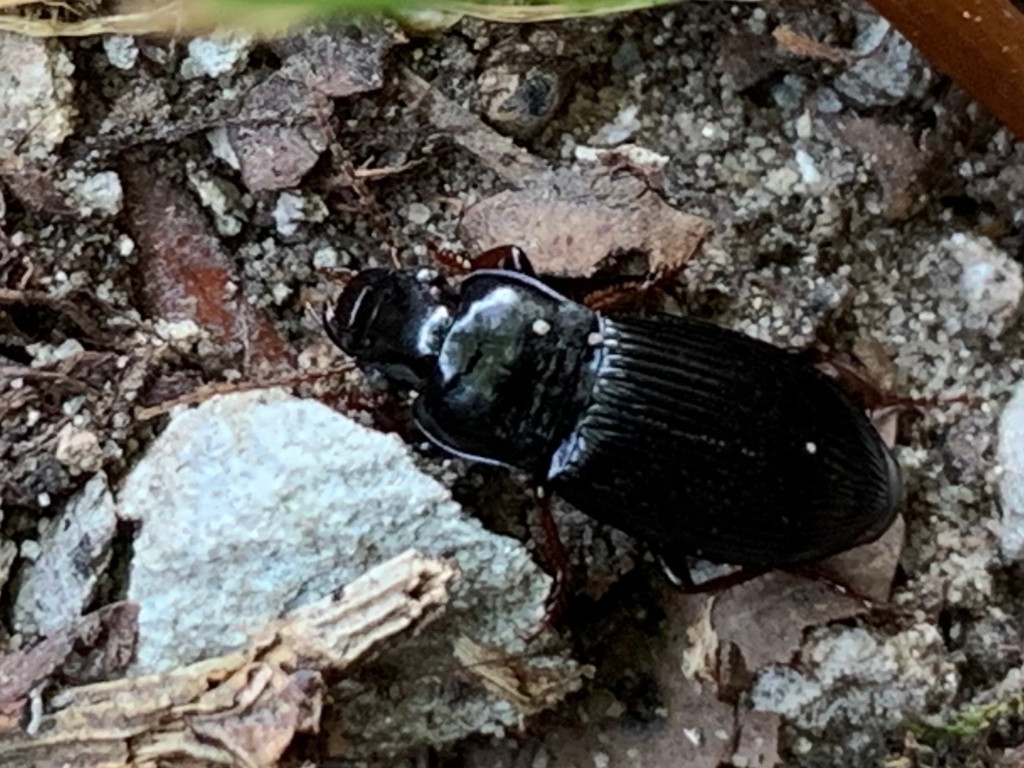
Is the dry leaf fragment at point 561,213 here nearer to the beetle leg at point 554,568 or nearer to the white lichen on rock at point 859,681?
the beetle leg at point 554,568

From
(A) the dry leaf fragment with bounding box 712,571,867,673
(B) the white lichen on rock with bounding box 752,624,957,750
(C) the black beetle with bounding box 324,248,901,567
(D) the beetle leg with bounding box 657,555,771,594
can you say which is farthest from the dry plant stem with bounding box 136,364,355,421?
(B) the white lichen on rock with bounding box 752,624,957,750

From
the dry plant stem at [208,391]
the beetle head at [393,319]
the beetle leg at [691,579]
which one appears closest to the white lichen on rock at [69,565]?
the dry plant stem at [208,391]

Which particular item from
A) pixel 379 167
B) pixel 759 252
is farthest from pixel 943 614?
pixel 379 167

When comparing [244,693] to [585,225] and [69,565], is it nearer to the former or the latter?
[69,565]

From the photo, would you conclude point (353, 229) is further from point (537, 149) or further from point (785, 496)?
point (785, 496)

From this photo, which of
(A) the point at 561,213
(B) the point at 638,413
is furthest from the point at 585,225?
(B) the point at 638,413

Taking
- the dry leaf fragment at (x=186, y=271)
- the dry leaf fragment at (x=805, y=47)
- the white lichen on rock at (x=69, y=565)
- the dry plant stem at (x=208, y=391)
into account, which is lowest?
the white lichen on rock at (x=69, y=565)

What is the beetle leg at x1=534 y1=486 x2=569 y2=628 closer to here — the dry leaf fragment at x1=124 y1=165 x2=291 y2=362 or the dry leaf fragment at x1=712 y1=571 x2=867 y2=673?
the dry leaf fragment at x1=712 y1=571 x2=867 y2=673
